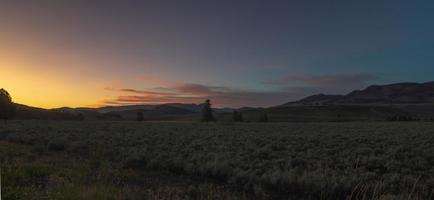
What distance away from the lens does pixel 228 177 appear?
11.8m

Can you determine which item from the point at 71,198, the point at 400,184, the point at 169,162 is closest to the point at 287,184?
the point at 400,184

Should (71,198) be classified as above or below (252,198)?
above

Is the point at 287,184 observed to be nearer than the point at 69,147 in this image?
Yes

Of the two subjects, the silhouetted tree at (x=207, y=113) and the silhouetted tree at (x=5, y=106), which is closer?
the silhouetted tree at (x=5, y=106)

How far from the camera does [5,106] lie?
5619cm

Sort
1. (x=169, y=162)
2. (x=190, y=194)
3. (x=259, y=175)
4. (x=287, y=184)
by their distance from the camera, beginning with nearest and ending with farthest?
1. (x=190, y=194)
2. (x=287, y=184)
3. (x=259, y=175)
4. (x=169, y=162)

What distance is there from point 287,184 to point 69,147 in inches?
510

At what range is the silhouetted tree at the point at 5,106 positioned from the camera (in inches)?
2199

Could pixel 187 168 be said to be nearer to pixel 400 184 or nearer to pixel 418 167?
pixel 400 184

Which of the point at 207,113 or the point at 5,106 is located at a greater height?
the point at 5,106

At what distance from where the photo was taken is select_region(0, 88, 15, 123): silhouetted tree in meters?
55.8

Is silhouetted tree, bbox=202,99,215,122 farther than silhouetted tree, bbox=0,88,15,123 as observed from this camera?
Yes

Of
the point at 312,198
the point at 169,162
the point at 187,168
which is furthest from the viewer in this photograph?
the point at 169,162

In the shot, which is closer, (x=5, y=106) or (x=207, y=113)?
(x=5, y=106)
